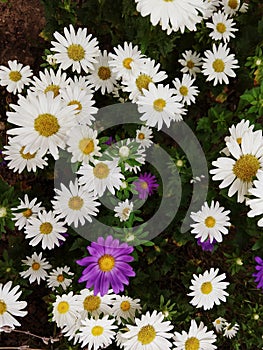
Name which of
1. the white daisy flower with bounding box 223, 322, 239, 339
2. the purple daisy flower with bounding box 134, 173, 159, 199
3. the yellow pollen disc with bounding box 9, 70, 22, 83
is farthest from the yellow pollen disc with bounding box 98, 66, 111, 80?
the white daisy flower with bounding box 223, 322, 239, 339

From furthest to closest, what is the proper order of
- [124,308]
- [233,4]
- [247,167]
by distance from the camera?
[233,4]
[124,308]
[247,167]

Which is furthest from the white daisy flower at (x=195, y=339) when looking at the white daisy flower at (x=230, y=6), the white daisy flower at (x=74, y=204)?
the white daisy flower at (x=230, y=6)

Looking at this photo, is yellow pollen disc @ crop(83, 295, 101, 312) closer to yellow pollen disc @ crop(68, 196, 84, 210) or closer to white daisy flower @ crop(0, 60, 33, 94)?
yellow pollen disc @ crop(68, 196, 84, 210)

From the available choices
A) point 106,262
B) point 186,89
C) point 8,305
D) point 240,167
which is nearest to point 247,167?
point 240,167

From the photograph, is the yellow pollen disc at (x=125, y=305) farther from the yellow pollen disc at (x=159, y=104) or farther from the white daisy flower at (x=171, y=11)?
the white daisy flower at (x=171, y=11)

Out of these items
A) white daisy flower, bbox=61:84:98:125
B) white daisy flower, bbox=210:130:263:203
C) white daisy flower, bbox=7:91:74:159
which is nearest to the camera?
white daisy flower, bbox=7:91:74:159

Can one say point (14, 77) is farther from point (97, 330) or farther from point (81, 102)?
point (97, 330)

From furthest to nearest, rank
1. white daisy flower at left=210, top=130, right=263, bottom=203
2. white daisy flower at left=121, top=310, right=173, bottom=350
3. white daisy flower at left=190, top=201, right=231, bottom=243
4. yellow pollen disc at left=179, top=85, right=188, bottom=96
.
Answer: yellow pollen disc at left=179, top=85, right=188, bottom=96
white daisy flower at left=190, top=201, right=231, bottom=243
white daisy flower at left=121, top=310, right=173, bottom=350
white daisy flower at left=210, top=130, right=263, bottom=203
